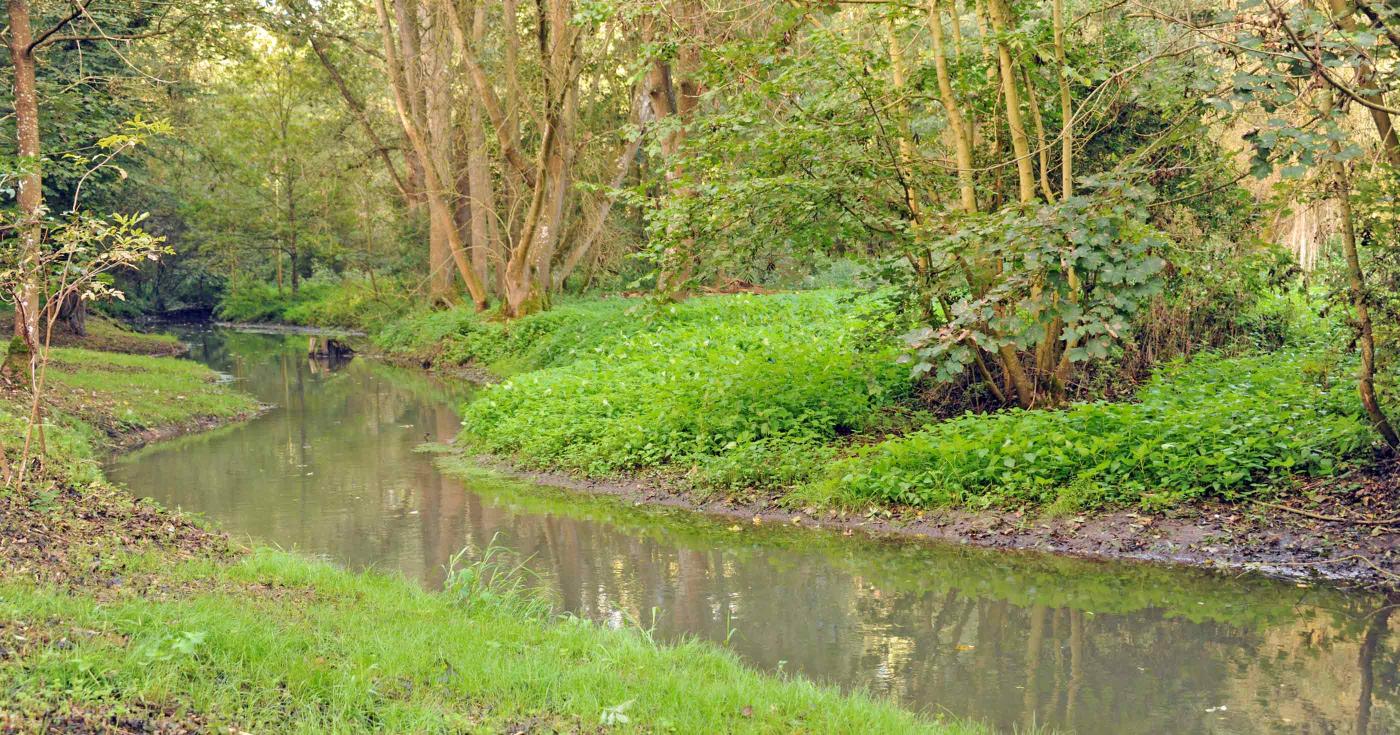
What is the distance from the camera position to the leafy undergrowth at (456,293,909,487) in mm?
12406

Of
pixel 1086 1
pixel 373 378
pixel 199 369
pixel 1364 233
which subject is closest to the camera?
pixel 1364 233

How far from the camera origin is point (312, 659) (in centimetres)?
562

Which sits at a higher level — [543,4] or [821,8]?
[543,4]

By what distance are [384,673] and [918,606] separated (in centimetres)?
419

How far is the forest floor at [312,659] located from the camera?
4.88 meters

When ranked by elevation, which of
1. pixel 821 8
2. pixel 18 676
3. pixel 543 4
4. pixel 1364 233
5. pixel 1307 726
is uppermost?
pixel 543 4

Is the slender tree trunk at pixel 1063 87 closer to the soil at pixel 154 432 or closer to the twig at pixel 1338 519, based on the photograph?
the twig at pixel 1338 519

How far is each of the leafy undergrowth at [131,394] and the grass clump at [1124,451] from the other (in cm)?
1124

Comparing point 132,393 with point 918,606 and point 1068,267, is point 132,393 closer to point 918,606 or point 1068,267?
point 918,606

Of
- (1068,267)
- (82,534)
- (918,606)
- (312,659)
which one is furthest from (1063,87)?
(82,534)

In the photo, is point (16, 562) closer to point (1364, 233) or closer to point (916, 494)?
point (916, 494)

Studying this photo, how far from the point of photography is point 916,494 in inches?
421

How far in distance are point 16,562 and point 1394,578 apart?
9056 mm

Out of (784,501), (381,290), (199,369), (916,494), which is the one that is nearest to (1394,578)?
(916,494)
